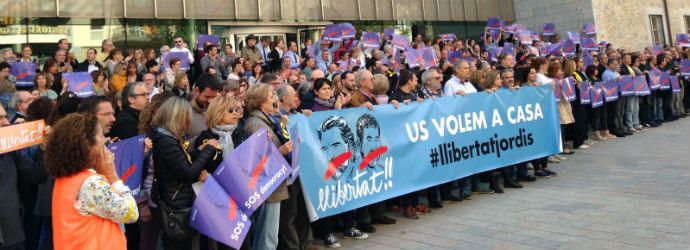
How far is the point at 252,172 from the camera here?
491cm

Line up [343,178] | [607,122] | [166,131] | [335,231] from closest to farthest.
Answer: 1. [166,131]
2. [343,178]
3. [335,231]
4. [607,122]

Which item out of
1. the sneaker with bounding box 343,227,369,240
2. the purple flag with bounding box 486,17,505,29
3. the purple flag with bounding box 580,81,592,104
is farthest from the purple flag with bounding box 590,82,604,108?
the sneaker with bounding box 343,227,369,240

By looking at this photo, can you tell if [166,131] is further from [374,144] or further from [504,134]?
[504,134]

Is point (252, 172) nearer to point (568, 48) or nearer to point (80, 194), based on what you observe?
point (80, 194)

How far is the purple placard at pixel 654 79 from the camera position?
14117mm

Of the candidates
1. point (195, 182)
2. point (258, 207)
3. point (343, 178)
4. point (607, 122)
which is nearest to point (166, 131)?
point (195, 182)

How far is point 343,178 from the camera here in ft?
20.4

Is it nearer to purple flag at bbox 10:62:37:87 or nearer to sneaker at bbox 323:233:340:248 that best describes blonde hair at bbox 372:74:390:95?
sneaker at bbox 323:233:340:248

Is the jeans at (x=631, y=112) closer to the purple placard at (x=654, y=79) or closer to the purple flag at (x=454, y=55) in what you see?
the purple placard at (x=654, y=79)

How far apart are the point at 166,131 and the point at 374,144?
9.17 feet

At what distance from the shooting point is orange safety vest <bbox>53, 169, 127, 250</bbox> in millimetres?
3369

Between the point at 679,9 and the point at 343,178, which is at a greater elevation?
the point at 679,9

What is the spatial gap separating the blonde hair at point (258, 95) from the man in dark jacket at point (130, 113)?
106cm

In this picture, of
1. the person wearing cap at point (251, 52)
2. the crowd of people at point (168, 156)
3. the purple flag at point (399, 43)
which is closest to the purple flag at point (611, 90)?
the crowd of people at point (168, 156)
